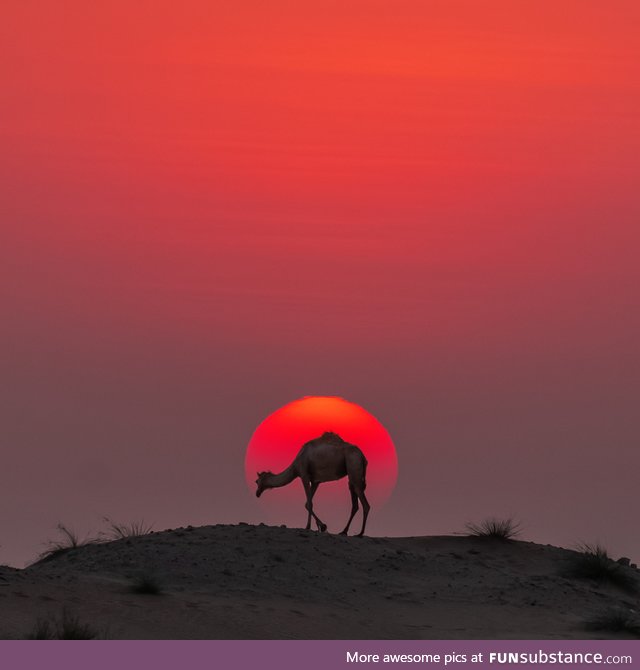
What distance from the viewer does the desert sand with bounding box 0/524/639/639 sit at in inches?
1264

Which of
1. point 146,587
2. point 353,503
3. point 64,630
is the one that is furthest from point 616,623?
point 64,630

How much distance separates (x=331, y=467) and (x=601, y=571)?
667cm

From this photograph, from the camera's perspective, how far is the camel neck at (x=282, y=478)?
44281 mm

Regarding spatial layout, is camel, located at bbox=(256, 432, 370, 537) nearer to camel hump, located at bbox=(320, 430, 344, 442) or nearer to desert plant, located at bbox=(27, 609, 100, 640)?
camel hump, located at bbox=(320, 430, 344, 442)

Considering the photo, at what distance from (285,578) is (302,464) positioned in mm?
6585

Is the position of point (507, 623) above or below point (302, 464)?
below

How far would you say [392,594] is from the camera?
3662 centimetres

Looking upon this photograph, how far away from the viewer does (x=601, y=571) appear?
4131cm

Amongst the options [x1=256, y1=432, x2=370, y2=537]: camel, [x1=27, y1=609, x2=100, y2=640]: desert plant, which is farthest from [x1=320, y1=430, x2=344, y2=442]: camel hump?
[x1=27, y1=609, x2=100, y2=640]: desert plant

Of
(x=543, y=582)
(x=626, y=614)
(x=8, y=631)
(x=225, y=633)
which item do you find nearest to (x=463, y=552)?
(x=543, y=582)

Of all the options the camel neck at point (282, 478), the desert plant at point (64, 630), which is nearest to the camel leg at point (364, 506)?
the camel neck at point (282, 478)

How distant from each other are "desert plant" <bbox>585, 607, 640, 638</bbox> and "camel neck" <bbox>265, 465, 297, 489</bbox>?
34.2ft
